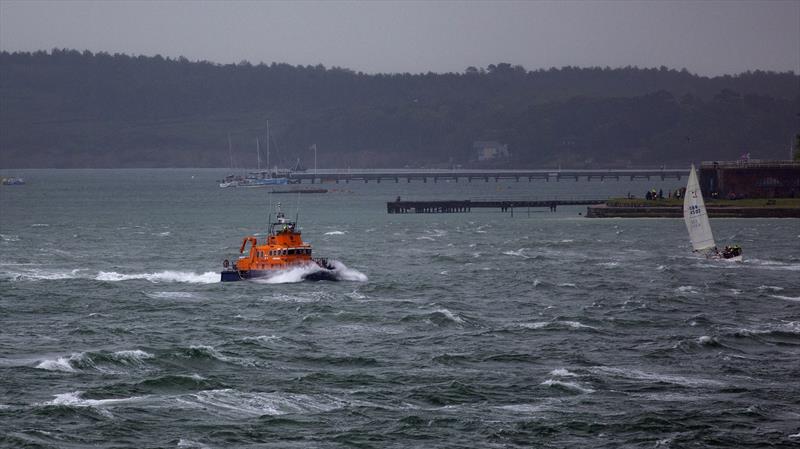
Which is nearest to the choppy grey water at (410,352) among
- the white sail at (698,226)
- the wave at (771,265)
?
the wave at (771,265)

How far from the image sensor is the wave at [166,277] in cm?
8623

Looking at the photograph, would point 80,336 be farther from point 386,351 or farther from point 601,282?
point 601,282

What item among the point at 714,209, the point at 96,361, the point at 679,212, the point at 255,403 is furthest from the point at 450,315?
the point at 714,209

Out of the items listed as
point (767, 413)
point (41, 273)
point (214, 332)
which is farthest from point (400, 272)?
point (767, 413)

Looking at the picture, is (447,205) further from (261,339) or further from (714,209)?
(261,339)

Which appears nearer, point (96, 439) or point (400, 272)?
point (96, 439)

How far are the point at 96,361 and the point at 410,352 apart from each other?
13.7 metres

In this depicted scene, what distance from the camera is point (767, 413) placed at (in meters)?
44.5

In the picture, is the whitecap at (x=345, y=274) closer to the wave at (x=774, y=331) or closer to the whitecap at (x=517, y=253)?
the whitecap at (x=517, y=253)

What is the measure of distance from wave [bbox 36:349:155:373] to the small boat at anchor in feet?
81.6

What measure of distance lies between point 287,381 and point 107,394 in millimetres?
7034

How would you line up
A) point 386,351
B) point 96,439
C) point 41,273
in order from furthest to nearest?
point 41,273 < point 386,351 < point 96,439

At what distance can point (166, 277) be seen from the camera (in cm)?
8900

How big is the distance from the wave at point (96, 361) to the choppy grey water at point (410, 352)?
164 mm
